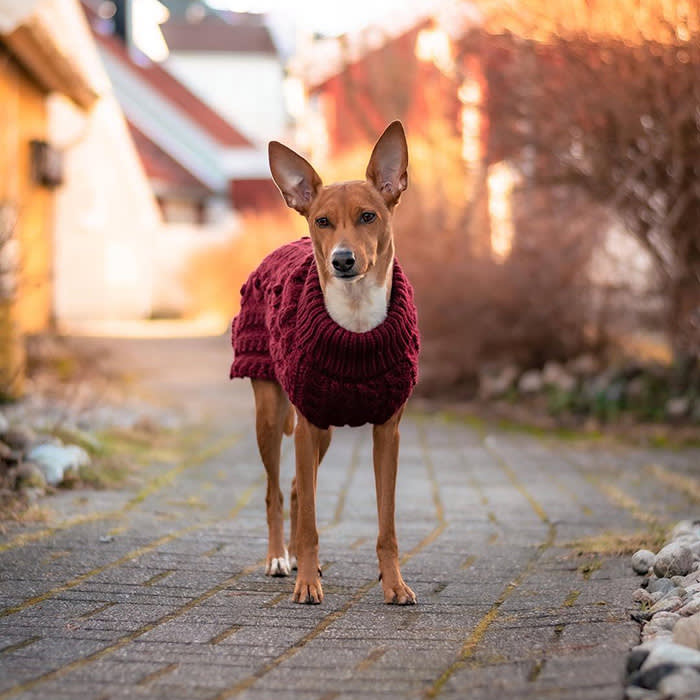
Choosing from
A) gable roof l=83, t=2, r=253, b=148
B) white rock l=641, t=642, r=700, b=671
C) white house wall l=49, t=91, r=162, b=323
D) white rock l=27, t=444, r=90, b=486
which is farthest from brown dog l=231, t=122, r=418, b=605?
gable roof l=83, t=2, r=253, b=148

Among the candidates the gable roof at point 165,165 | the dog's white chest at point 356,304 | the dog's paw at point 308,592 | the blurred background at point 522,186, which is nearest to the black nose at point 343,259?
the dog's white chest at point 356,304

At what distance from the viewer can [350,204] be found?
163 inches

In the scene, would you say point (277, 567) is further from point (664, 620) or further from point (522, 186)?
point (522, 186)

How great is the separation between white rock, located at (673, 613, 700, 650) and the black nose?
1.64 m

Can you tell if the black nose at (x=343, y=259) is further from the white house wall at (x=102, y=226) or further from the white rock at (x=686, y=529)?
the white house wall at (x=102, y=226)

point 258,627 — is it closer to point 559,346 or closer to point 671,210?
point 671,210

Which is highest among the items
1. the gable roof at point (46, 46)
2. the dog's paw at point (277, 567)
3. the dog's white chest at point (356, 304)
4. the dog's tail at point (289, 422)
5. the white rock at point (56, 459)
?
the gable roof at point (46, 46)

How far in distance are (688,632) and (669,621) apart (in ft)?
1.12

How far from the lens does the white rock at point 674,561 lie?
397 centimetres

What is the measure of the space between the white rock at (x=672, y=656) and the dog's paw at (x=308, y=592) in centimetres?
139

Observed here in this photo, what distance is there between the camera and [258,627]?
3.65 m

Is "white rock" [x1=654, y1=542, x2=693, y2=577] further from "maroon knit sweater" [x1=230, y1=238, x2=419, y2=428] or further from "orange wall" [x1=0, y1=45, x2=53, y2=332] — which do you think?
"orange wall" [x1=0, y1=45, x2=53, y2=332]

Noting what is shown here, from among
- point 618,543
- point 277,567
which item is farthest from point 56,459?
point 618,543

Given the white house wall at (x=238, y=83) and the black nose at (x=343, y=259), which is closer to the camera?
the black nose at (x=343, y=259)
